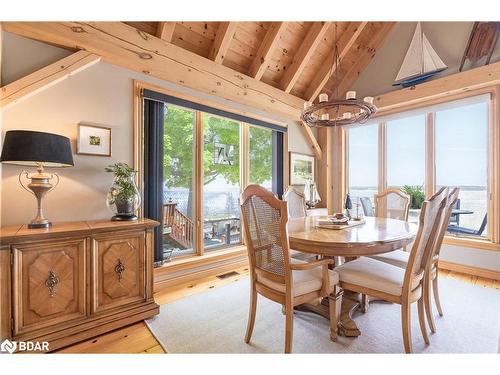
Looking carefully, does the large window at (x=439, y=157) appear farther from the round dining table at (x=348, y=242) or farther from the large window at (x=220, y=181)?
the large window at (x=220, y=181)

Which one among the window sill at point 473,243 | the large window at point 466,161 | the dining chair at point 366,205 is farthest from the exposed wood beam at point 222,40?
the window sill at point 473,243

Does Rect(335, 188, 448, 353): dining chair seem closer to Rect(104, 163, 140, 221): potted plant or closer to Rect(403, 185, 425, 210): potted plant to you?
Rect(104, 163, 140, 221): potted plant

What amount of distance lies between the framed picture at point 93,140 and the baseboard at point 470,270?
14.7 ft

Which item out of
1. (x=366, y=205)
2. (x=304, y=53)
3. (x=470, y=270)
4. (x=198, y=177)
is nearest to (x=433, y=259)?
(x=366, y=205)

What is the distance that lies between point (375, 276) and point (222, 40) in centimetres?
289

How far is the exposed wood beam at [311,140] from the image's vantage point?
14.8 feet

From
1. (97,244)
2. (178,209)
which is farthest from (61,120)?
(178,209)

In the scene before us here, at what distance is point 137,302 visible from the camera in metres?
1.96

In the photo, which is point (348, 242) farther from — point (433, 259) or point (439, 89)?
point (439, 89)

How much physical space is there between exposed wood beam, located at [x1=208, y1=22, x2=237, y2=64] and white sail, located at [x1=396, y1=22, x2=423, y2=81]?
2.82 metres

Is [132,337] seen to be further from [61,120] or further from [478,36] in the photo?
[478,36]
